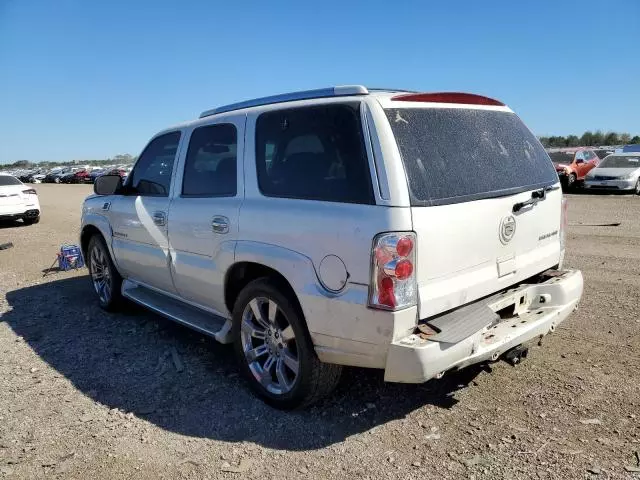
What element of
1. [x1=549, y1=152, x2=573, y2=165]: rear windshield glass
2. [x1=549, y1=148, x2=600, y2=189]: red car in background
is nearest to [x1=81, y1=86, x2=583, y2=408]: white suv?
[x1=549, y1=148, x2=600, y2=189]: red car in background

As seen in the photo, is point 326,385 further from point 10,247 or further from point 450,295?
point 10,247

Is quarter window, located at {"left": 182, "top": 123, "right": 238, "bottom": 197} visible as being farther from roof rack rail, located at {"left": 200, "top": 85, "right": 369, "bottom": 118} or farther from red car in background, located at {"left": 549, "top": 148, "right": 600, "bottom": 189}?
red car in background, located at {"left": 549, "top": 148, "right": 600, "bottom": 189}

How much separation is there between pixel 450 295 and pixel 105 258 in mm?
4133

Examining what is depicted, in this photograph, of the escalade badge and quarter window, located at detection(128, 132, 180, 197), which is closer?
the escalade badge

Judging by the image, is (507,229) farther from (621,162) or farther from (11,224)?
(621,162)

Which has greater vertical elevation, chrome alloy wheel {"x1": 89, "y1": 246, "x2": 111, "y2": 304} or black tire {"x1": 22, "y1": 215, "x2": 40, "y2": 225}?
chrome alloy wheel {"x1": 89, "y1": 246, "x2": 111, "y2": 304}

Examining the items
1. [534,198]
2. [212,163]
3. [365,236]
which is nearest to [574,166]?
[534,198]

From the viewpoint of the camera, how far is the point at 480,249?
117 inches

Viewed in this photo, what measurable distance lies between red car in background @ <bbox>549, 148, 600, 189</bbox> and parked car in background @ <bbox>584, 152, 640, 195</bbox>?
1.01m

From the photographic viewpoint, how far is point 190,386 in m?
3.86

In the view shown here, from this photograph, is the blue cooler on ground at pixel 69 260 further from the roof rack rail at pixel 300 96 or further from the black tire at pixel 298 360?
the black tire at pixel 298 360

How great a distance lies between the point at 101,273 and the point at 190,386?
8.55ft

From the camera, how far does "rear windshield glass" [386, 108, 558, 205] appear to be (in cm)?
284

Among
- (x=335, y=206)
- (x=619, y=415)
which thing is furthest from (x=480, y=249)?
(x=619, y=415)
